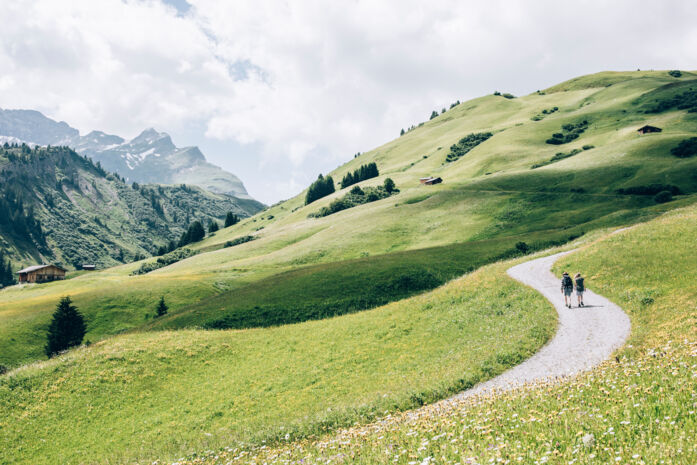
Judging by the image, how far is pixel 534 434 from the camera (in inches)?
295

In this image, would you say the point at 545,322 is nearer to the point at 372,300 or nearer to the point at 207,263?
the point at 372,300

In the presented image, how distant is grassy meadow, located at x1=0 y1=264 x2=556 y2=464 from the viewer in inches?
794

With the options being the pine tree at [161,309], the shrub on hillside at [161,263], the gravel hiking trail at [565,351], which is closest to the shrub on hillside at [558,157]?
the gravel hiking trail at [565,351]

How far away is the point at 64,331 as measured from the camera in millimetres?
54125

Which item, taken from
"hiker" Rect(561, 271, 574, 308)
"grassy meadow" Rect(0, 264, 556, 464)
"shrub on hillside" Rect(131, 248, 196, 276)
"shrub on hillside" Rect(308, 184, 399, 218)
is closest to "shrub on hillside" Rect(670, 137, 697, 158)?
"shrub on hillside" Rect(308, 184, 399, 218)

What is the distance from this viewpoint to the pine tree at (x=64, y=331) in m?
53.6

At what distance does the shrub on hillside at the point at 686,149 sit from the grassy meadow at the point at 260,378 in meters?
89.3

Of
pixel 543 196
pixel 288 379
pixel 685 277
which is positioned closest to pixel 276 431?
pixel 288 379

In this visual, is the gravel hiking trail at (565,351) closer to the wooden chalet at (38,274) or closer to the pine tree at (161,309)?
the pine tree at (161,309)

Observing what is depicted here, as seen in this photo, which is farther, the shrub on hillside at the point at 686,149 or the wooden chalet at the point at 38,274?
the wooden chalet at the point at 38,274

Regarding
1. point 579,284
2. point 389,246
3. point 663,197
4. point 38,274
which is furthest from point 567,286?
point 38,274

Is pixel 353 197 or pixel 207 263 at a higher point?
pixel 353 197

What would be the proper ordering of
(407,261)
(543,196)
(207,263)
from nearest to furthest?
(407,261) < (543,196) < (207,263)

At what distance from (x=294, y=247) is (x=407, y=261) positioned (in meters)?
48.6
